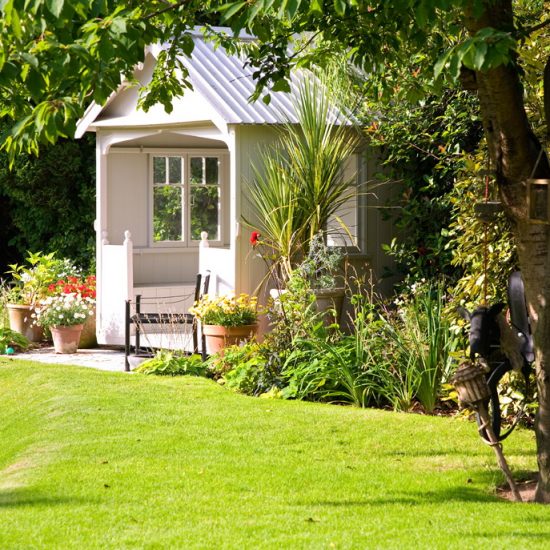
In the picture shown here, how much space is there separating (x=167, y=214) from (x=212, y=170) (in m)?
0.92

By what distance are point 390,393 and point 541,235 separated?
3504 mm

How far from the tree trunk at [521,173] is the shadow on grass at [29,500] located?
280cm

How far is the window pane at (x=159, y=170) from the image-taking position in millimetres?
15145

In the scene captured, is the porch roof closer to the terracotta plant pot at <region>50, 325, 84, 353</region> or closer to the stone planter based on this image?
the stone planter

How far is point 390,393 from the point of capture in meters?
9.49

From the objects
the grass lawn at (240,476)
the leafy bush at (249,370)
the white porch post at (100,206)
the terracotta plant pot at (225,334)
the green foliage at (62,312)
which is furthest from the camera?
the white porch post at (100,206)

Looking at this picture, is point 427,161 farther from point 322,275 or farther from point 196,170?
point 196,170

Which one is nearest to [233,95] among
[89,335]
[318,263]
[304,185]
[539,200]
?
[304,185]

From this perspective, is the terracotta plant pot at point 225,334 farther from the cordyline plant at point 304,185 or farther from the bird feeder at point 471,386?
the bird feeder at point 471,386

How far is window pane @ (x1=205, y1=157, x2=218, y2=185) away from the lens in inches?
606

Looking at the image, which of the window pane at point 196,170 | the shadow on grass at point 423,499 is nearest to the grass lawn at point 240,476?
the shadow on grass at point 423,499

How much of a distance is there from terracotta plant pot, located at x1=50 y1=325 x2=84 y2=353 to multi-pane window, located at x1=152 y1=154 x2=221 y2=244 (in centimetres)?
224

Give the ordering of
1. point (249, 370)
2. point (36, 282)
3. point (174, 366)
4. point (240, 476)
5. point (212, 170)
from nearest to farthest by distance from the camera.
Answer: point (240, 476) → point (249, 370) → point (174, 366) → point (36, 282) → point (212, 170)

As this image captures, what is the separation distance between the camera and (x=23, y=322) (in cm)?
1443
